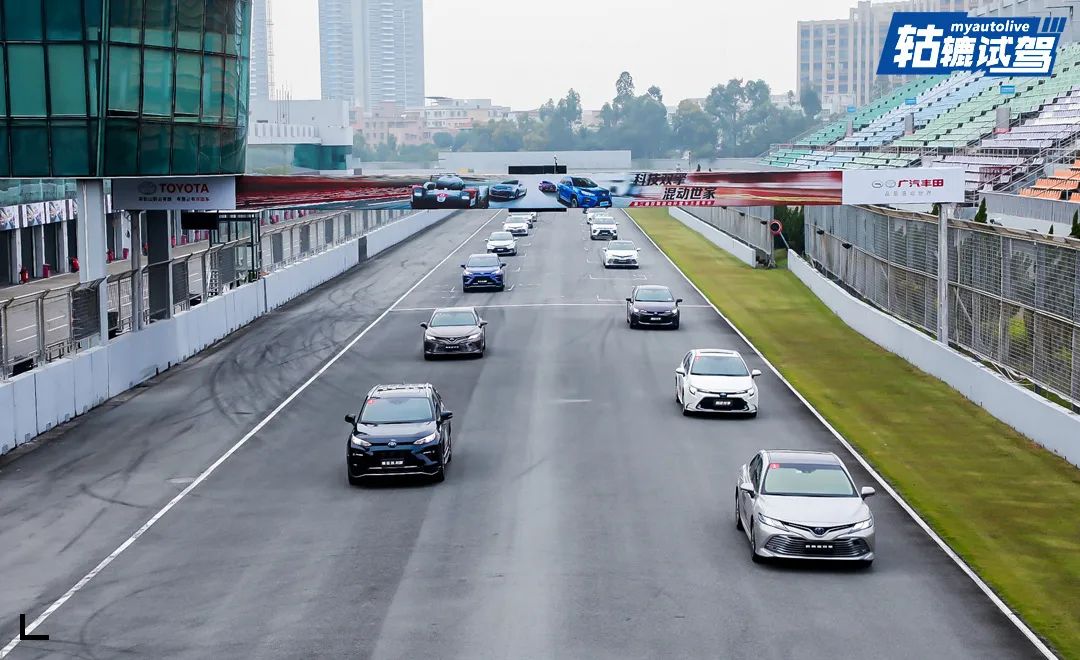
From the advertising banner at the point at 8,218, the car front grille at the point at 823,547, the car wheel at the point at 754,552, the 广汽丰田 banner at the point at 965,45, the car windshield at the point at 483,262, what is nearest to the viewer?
the car front grille at the point at 823,547

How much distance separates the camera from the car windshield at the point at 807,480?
20.0 m

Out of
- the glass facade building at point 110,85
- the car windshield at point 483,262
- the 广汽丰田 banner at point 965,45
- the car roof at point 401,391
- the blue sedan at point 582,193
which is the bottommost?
the car roof at point 401,391

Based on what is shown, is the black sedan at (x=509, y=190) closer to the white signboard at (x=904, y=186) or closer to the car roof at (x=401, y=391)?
the white signboard at (x=904, y=186)

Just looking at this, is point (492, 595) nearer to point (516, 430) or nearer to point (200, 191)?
point (516, 430)

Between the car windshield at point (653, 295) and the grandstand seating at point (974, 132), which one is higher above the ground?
the grandstand seating at point (974, 132)

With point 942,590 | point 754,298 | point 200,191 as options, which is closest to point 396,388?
point 942,590

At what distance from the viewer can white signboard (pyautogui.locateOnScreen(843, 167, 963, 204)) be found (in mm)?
39094

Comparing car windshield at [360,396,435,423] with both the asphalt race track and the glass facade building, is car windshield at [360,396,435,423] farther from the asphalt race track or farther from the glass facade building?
the glass facade building

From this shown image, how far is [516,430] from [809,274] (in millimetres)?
35596

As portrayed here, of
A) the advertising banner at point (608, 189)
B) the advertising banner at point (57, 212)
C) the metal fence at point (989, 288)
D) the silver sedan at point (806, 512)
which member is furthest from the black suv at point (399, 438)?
the advertising banner at point (57, 212)

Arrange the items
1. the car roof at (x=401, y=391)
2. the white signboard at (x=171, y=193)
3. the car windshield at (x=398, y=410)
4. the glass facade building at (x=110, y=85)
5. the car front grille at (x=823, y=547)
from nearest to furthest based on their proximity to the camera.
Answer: the car front grille at (x=823, y=547)
the car windshield at (x=398, y=410)
the car roof at (x=401, y=391)
the glass facade building at (x=110, y=85)
the white signboard at (x=171, y=193)

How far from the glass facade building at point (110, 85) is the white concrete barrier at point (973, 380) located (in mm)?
20503

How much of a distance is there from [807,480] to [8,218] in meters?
54.4

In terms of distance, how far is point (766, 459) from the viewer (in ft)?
68.1
